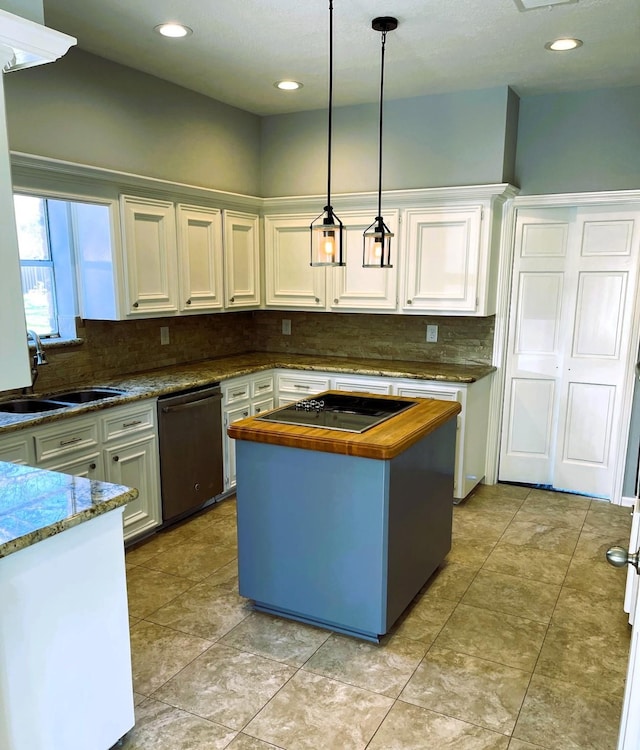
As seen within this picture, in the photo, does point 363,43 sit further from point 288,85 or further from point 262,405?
point 262,405

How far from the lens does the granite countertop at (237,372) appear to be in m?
3.10

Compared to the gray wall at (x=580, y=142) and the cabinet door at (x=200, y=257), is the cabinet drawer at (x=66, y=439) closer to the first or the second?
the cabinet door at (x=200, y=257)

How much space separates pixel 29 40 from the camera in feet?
5.57

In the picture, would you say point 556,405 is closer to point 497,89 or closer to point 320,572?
point 497,89

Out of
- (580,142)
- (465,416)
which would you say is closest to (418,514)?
(465,416)

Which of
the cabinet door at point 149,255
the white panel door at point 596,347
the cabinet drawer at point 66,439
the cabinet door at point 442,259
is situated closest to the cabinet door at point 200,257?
the cabinet door at point 149,255

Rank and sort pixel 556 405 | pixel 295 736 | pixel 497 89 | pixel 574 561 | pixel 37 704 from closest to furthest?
pixel 37 704 < pixel 295 736 < pixel 574 561 < pixel 497 89 < pixel 556 405

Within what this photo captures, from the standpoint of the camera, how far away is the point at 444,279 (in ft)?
13.5

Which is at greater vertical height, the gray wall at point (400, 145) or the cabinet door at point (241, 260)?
the gray wall at point (400, 145)

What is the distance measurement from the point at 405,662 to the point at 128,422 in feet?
6.18

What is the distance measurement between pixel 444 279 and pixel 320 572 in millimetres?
2339

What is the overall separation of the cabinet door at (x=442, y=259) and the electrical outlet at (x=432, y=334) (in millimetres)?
343

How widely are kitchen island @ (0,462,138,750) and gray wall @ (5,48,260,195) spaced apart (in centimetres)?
202

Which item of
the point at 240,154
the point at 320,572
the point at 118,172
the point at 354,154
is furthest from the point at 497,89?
the point at 320,572
